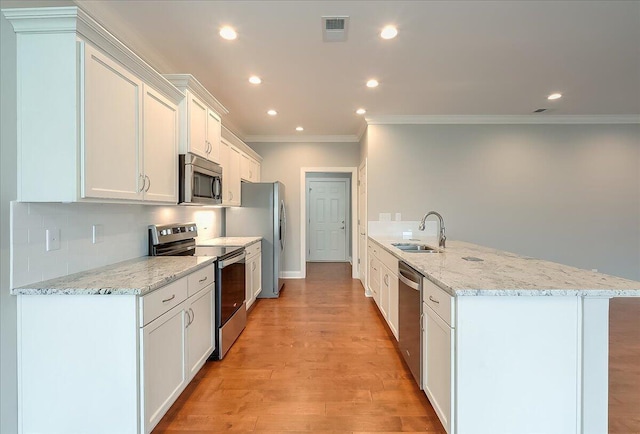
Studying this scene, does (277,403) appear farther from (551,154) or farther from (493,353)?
(551,154)

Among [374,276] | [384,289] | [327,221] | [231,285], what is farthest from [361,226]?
[231,285]

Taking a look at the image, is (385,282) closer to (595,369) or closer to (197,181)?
(595,369)

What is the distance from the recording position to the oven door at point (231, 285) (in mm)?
2546

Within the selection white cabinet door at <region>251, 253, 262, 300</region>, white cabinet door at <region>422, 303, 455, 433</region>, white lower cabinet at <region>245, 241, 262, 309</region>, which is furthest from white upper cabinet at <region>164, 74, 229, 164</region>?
white cabinet door at <region>422, 303, 455, 433</region>

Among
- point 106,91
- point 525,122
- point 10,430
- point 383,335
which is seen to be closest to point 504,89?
point 525,122

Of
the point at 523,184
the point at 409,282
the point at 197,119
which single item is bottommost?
the point at 409,282

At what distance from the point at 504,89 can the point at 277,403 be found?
378 centimetres

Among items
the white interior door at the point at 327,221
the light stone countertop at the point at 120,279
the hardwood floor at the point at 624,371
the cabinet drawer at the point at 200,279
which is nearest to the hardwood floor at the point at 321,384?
the hardwood floor at the point at 624,371

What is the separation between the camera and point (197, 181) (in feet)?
8.49

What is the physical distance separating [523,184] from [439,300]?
369cm

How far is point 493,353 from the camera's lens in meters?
1.47

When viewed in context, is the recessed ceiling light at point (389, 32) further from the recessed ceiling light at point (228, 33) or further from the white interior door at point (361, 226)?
the white interior door at point (361, 226)

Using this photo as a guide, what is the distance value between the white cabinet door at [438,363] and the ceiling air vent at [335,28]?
6.60ft

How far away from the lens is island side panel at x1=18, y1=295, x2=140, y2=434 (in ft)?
4.85
